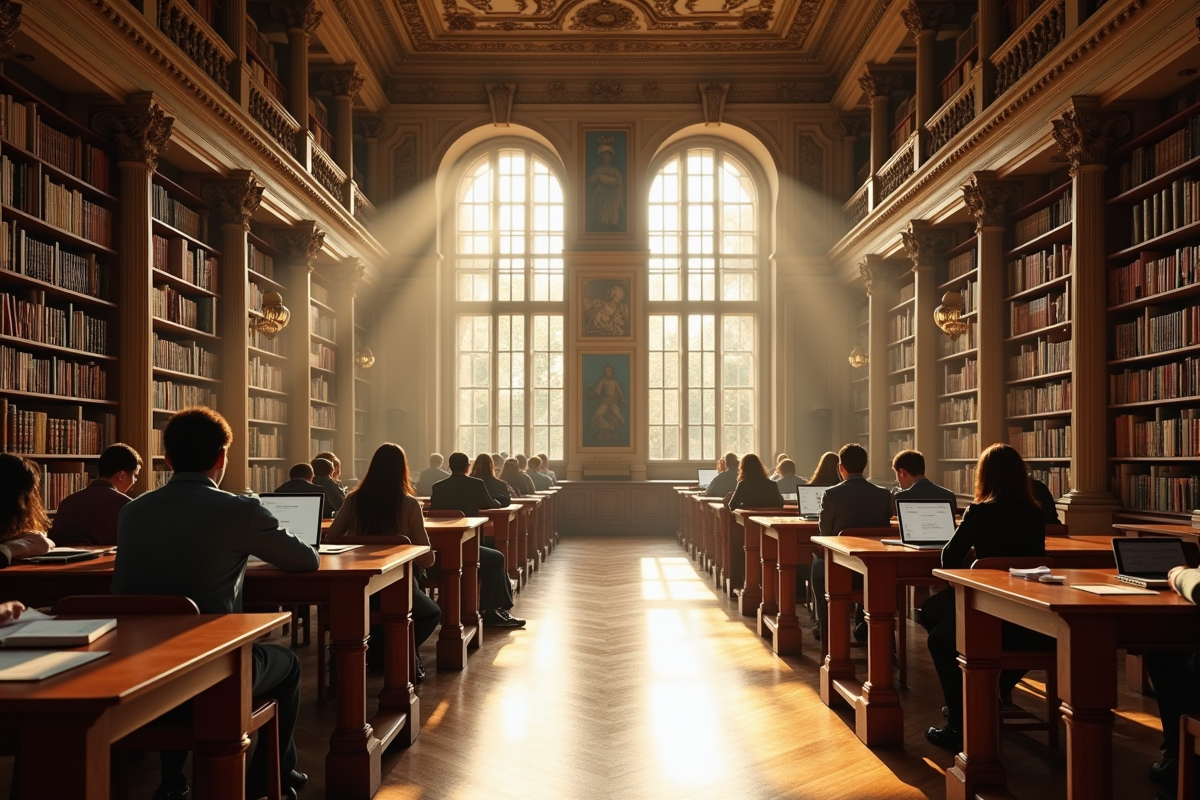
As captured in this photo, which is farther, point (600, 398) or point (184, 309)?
point (600, 398)

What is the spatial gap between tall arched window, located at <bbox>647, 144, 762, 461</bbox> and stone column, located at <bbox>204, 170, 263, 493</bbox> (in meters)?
8.05

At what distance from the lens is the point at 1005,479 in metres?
4.16

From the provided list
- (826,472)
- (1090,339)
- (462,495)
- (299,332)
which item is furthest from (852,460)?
(299,332)

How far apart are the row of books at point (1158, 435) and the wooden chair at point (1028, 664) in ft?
9.69

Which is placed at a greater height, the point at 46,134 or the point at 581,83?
the point at 581,83

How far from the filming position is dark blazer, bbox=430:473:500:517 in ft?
26.2

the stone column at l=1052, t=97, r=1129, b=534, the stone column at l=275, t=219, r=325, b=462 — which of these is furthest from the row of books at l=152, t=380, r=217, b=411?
the stone column at l=1052, t=97, r=1129, b=534

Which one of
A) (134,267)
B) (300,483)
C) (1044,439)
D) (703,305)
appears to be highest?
(703,305)

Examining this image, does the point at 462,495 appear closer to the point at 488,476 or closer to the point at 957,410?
the point at 488,476

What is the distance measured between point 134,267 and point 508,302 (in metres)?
9.33

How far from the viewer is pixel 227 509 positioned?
3051 mm

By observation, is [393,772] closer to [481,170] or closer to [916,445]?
[916,445]

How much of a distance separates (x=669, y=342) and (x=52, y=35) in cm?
1127

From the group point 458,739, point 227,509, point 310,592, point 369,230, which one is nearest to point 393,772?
point 458,739
